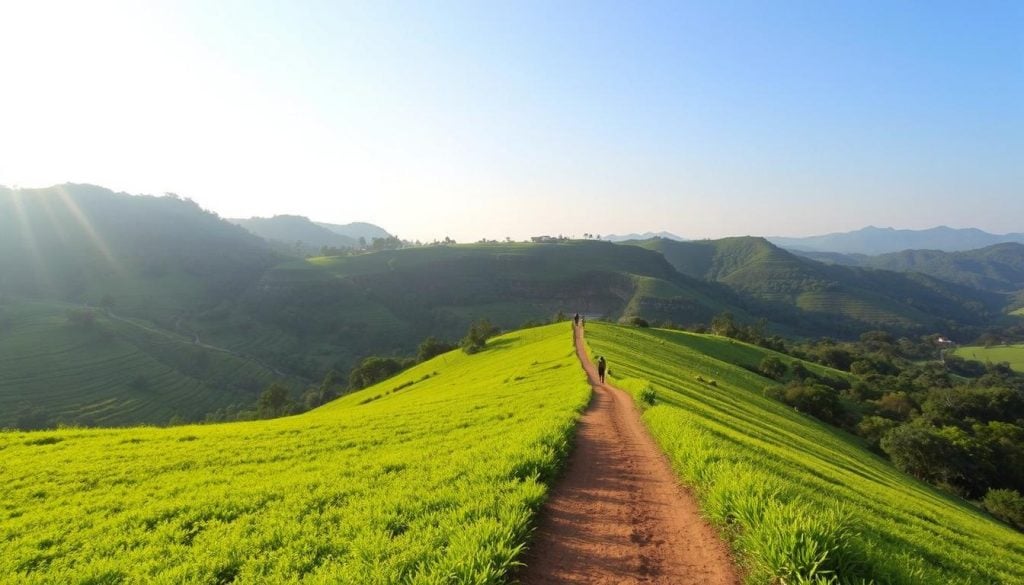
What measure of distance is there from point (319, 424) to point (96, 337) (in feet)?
537

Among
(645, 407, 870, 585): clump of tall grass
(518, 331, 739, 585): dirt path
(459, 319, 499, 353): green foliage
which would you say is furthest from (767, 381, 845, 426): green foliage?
(645, 407, 870, 585): clump of tall grass

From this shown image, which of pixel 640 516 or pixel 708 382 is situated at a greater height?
pixel 640 516

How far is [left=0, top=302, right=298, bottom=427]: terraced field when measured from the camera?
11206cm

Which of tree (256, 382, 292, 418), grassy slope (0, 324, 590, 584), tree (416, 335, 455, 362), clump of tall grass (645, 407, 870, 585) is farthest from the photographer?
tree (416, 335, 455, 362)

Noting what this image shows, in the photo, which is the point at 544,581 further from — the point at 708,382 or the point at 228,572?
the point at 708,382

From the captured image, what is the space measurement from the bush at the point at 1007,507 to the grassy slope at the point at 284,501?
48140 mm

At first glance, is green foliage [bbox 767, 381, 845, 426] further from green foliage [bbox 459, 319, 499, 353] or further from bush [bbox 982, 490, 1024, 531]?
green foliage [bbox 459, 319, 499, 353]

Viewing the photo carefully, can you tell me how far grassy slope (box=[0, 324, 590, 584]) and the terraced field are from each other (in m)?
115

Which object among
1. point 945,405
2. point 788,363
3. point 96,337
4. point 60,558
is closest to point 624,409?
point 60,558

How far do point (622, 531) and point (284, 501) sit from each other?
9.01 m

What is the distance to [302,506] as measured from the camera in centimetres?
1243

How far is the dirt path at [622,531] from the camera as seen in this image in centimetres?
845

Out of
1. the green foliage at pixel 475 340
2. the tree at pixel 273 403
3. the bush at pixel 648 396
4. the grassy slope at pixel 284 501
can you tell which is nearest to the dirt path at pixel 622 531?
the grassy slope at pixel 284 501

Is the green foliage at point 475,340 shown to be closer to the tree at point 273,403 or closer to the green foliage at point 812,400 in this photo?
the green foliage at point 812,400
